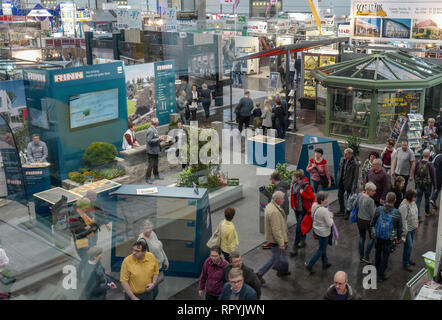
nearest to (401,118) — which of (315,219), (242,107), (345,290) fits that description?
(242,107)

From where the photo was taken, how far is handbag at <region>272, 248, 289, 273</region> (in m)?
7.03

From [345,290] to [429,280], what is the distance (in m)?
1.20

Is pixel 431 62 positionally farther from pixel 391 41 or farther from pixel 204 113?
pixel 204 113

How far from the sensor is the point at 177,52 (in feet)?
62.9

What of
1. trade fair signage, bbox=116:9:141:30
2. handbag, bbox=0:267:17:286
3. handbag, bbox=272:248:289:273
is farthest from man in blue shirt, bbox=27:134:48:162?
trade fair signage, bbox=116:9:141:30

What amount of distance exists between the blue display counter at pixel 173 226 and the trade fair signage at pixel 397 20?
17.0m

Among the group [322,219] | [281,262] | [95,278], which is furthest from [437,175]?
[95,278]

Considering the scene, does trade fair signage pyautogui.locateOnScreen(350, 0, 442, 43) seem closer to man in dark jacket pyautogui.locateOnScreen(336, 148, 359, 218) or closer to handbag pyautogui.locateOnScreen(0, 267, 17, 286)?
man in dark jacket pyautogui.locateOnScreen(336, 148, 359, 218)

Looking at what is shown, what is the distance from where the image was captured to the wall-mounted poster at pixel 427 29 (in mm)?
20266

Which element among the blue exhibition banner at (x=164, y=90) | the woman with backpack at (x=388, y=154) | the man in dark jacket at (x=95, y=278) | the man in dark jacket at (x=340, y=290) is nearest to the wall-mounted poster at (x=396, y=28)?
the blue exhibition banner at (x=164, y=90)

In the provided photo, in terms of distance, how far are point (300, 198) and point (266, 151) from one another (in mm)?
→ 4053

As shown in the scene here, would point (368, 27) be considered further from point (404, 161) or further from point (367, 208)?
point (367, 208)

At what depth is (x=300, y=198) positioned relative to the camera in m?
7.68

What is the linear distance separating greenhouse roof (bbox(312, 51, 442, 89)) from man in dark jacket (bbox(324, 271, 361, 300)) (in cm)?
993
